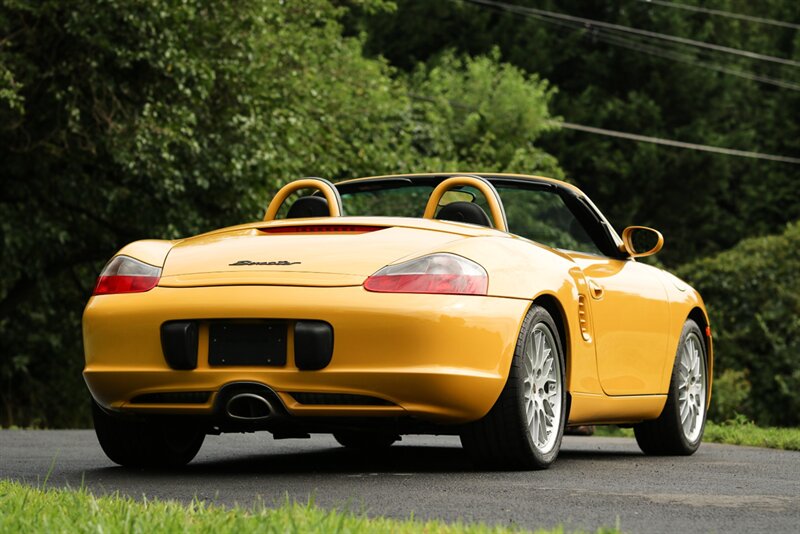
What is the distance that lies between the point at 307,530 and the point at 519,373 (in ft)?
7.30

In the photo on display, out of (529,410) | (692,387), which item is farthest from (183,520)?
(692,387)

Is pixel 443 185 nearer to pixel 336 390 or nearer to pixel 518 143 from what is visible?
pixel 336 390

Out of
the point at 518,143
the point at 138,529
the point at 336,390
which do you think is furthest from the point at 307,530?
the point at 518,143

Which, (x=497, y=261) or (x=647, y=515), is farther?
(x=497, y=261)

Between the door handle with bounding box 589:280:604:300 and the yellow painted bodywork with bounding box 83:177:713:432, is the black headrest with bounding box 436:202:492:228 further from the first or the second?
the door handle with bounding box 589:280:604:300

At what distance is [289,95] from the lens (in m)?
20.0

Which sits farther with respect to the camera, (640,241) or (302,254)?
(640,241)

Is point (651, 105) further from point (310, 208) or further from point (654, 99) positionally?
point (310, 208)

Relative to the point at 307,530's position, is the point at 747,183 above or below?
below

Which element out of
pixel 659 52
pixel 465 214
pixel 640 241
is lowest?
pixel 659 52

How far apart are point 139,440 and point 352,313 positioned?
59.5 inches

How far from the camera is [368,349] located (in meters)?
5.72

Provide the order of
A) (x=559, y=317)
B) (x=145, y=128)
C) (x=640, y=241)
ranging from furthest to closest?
(x=145, y=128) → (x=640, y=241) → (x=559, y=317)

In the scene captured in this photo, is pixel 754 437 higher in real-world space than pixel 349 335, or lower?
lower
